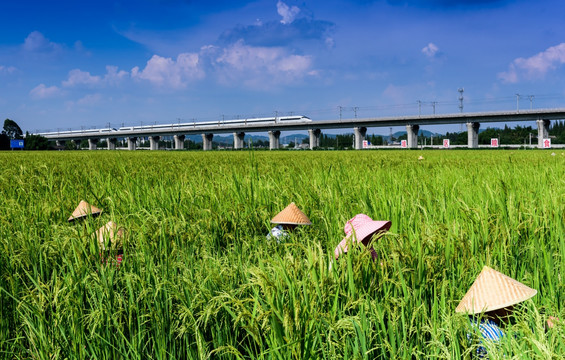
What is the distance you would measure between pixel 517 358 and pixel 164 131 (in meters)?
127

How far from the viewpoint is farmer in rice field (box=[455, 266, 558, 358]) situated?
3.39ft

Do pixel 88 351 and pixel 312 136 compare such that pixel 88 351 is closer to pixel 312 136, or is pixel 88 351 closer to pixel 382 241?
pixel 382 241

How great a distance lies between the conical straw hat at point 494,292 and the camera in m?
1.03

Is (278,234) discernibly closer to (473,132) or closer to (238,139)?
(473,132)

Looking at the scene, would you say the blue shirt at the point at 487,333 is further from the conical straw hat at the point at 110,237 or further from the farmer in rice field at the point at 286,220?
the conical straw hat at the point at 110,237

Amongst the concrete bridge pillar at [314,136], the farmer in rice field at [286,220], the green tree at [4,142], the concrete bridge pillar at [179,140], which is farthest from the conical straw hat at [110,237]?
the concrete bridge pillar at [179,140]

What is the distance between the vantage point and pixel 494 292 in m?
1.06

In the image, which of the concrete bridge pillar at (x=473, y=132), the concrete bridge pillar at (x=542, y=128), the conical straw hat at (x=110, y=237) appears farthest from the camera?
the concrete bridge pillar at (x=473, y=132)

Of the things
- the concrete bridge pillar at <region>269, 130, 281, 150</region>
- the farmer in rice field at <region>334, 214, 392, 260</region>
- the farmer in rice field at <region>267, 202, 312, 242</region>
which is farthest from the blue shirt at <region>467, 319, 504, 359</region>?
the concrete bridge pillar at <region>269, 130, 281, 150</region>

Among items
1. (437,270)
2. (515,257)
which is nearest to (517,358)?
(437,270)

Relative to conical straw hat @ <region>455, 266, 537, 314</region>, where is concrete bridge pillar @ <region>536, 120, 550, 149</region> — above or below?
above

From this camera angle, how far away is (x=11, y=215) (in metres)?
3.03

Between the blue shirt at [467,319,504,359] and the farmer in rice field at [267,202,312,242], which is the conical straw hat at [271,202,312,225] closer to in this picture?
the farmer in rice field at [267,202,312,242]

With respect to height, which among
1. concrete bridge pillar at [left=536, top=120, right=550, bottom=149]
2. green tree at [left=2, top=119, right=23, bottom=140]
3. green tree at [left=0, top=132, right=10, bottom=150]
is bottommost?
concrete bridge pillar at [left=536, top=120, right=550, bottom=149]
